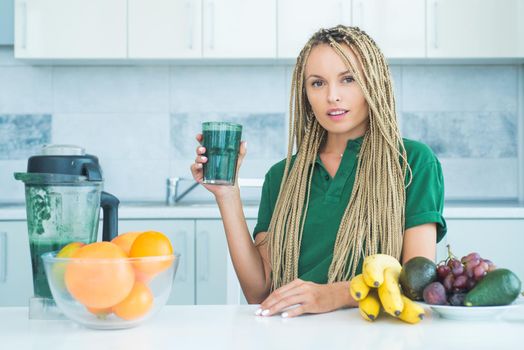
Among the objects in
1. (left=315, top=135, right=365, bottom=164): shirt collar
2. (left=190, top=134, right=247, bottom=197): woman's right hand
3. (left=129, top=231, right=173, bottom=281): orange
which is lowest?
(left=129, top=231, right=173, bottom=281): orange

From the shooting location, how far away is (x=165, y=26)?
9.75 ft

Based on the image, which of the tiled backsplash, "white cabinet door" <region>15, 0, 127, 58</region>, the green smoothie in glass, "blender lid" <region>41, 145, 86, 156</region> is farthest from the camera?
the tiled backsplash

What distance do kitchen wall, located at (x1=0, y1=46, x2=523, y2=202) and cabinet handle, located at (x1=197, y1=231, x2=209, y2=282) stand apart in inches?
23.3

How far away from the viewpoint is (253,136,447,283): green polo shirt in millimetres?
1493

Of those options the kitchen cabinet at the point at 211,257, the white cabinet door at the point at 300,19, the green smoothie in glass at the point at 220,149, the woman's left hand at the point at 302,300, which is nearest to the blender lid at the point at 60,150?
the kitchen cabinet at the point at 211,257

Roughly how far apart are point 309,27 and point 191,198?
101 cm

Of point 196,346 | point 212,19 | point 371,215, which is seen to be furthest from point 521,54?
point 196,346

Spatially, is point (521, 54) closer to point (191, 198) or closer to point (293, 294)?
point (191, 198)

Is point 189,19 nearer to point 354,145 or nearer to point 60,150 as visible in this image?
point 60,150

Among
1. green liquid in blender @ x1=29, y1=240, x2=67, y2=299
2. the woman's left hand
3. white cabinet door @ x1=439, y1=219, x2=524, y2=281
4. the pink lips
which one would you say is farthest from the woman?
white cabinet door @ x1=439, y1=219, x2=524, y2=281

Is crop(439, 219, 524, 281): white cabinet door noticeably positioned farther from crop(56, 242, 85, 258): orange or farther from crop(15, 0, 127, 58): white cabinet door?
crop(56, 242, 85, 258): orange

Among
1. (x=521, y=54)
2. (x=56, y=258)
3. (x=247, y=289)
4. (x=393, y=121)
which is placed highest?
(x=521, y=54)

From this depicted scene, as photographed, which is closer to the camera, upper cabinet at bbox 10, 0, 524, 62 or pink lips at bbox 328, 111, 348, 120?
pink lips at bbox 328, 111, 348, 120

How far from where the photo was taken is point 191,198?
3283 mm
